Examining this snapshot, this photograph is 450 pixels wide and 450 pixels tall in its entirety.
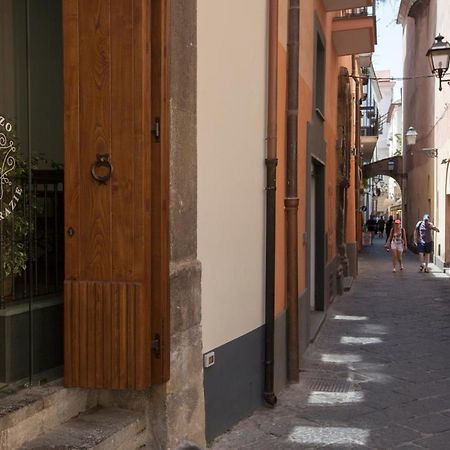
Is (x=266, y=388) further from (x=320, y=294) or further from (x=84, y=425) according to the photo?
(x=320, y=294)

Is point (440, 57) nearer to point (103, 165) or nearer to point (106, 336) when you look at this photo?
point (103, 165)

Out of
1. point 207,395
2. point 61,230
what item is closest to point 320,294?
point 207,395

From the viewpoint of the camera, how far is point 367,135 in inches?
998

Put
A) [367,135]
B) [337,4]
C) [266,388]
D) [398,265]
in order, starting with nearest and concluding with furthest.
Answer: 1. [266,388]
2. [337,4]
3. [398,265]
4. [367,135]

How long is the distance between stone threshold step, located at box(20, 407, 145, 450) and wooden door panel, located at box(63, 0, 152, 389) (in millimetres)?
192

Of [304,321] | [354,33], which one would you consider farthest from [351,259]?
[304,321]

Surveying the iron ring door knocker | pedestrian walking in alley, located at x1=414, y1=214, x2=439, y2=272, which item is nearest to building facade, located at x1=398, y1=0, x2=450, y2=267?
pedestrian walking in alley, located at x1=414, y1=214, x2=439, y2=272

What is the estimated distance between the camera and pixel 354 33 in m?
11.3

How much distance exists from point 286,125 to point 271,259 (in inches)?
58.6

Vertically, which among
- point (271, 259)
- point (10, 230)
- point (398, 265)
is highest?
point (10, 230)

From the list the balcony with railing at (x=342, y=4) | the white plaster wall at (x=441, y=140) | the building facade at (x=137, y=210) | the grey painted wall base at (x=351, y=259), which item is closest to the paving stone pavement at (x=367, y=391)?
the building facade at (x=137, y=210)

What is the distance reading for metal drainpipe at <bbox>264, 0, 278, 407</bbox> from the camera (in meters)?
5.32

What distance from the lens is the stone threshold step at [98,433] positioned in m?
3.07

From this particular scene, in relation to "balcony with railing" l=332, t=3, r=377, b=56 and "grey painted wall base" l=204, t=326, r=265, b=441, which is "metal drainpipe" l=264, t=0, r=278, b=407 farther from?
"balcony with railing" l=332, t=3, r=377, b=56
